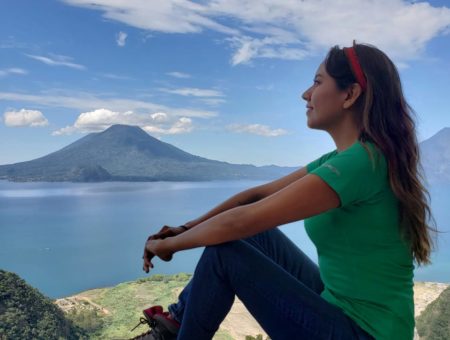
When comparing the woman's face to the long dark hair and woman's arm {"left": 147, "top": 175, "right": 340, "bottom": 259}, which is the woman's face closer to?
the long dark hair

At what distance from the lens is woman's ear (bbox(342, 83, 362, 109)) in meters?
1.08

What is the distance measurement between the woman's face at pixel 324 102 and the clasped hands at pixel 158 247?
52cm

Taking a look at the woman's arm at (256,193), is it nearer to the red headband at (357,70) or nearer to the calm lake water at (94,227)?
the red headband at (357,70)

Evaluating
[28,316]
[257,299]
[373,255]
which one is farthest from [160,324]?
[28,316]

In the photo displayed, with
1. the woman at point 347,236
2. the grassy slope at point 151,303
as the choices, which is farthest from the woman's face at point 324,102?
the grassy slope at point 151,303

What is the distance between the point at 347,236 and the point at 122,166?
67.3 m

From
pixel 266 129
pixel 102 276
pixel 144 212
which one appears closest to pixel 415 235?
pixel 102 276

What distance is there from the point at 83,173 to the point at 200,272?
5467 cm

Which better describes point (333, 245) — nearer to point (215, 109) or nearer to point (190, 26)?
point (190, 26)

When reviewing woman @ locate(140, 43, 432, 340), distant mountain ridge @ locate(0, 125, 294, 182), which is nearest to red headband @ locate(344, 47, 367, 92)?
woman @ locate(140, 43, 432, 340)

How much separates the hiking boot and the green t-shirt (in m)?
0.45

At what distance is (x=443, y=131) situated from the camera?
69.1 metres

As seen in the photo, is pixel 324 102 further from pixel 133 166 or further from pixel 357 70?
pixel 133 166

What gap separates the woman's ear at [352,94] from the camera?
108 centimetres
